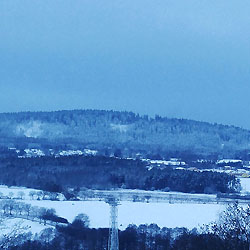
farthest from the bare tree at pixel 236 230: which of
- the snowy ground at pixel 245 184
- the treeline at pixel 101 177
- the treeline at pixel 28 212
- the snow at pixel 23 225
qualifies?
the snowy ground at pixel 245 184

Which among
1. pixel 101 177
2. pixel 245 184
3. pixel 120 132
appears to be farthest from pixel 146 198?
→ pixel 120 132

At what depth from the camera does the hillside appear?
6725cm

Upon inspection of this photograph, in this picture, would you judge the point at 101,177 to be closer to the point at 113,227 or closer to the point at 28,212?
the point at 28,212

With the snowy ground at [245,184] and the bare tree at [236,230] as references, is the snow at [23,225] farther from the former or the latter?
the snowy ground at [245,184]

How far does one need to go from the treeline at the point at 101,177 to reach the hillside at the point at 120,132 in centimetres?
2636

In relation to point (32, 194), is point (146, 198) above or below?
below

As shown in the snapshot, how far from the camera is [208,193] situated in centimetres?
3005

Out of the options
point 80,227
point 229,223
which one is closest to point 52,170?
point 80,227

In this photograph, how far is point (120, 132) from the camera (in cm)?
7556

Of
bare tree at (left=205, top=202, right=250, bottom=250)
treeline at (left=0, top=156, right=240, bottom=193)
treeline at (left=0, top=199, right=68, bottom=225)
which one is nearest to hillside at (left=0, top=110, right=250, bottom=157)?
treeline at (left=0, top=156, right=240, bottom=193)

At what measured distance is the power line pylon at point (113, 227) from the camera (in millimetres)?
14136

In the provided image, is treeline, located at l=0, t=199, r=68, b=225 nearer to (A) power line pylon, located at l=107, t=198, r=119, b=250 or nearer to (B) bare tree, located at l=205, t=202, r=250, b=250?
(A) power line pylon, located at l=107, t=198, r=119, b=250

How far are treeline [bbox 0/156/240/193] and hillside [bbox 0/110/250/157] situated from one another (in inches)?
1038

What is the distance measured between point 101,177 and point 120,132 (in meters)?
41.6
